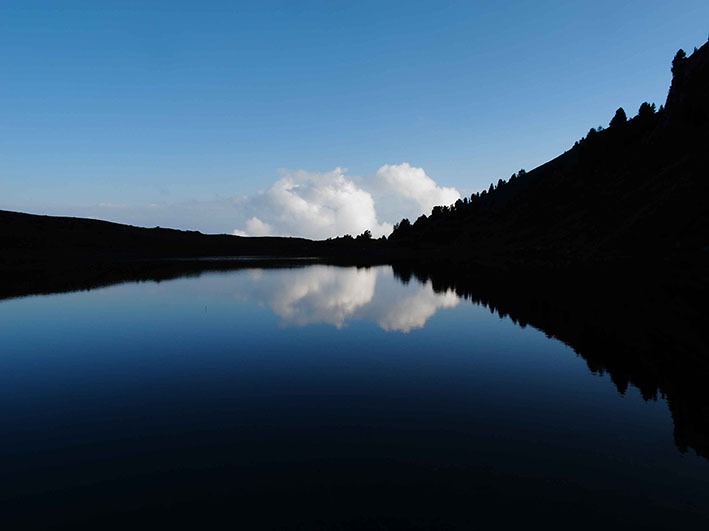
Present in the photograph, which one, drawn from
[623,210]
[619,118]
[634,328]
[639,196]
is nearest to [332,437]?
[634,328]

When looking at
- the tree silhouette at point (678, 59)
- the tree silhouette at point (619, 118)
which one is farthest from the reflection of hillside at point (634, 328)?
the tree silhouette at point (619, 118)

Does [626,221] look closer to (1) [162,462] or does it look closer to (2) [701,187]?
(2) [701,187]

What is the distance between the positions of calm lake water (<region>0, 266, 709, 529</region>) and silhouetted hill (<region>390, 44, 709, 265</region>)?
230 ft

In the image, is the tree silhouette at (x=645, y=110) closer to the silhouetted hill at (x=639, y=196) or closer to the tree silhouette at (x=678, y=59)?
the silhouetted hill at (x=639, y=196)

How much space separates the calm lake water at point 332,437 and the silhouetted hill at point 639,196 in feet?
230

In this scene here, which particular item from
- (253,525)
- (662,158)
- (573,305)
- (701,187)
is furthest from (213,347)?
(662,158)

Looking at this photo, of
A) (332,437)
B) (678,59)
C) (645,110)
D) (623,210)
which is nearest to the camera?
(332,437)

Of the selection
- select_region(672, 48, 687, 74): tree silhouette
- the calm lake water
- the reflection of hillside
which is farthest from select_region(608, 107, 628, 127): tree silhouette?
the calm lake water

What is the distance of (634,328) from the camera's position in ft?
101

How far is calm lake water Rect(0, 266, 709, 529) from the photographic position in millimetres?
10078

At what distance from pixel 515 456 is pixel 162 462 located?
11.3 meters

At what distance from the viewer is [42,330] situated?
32.2 m

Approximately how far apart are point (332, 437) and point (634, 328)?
28410mm

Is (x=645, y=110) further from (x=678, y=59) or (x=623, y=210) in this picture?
(x=623, y=210)
